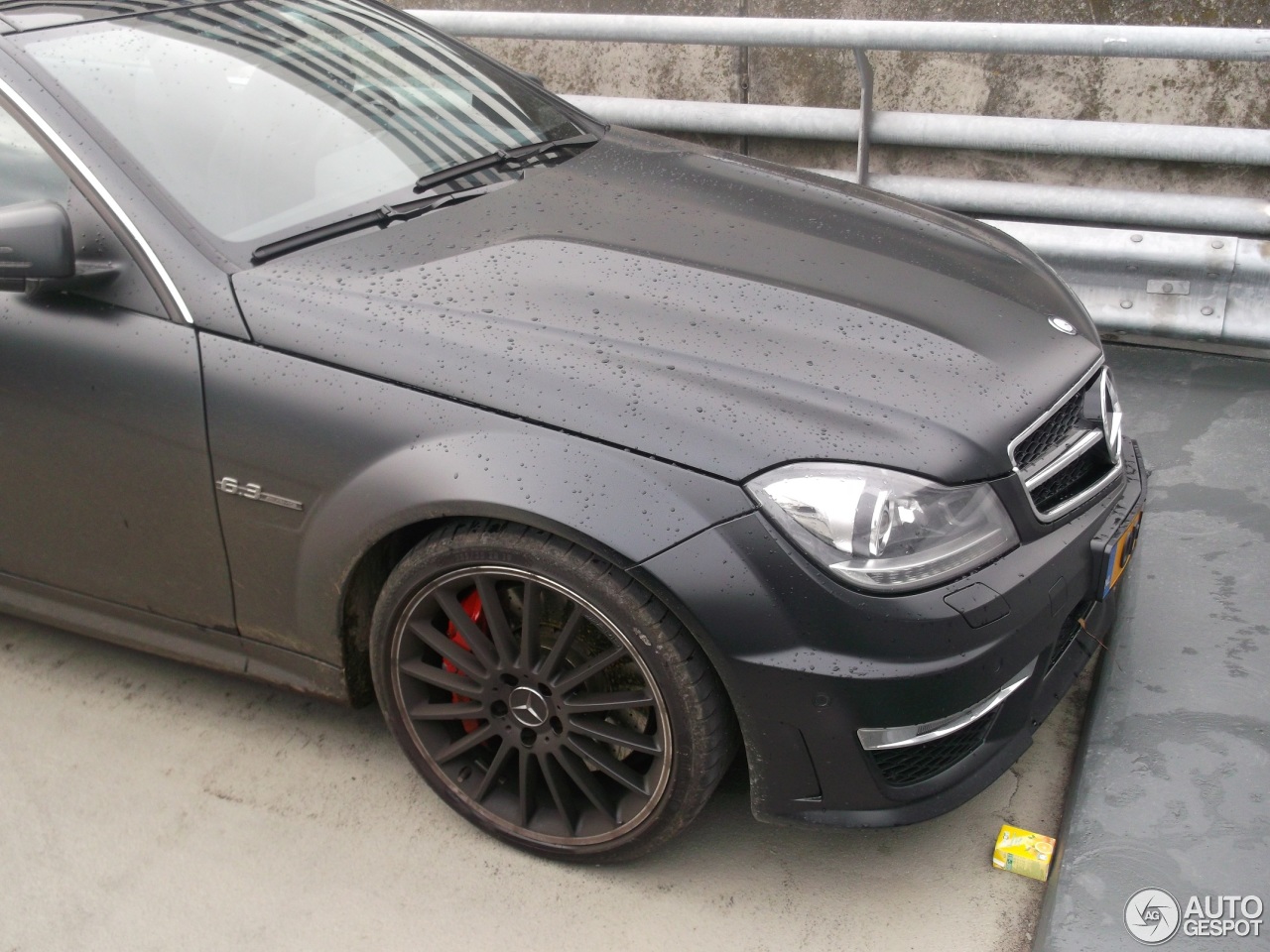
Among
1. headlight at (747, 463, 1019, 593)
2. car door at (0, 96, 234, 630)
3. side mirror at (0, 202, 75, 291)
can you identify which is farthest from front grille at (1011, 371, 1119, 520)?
side mirror at (0, 202, 75, 291)

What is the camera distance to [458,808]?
275 cm

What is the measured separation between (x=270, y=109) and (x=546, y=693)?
151 cm

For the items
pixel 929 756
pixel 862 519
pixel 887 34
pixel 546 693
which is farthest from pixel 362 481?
pixel 887 34

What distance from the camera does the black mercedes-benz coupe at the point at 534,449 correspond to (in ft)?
7.42

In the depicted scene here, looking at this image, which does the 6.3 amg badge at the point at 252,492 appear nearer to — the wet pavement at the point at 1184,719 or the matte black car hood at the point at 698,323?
the matte black car hood at the point at 698,323

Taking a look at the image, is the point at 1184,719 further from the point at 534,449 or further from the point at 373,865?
the point at 373,865

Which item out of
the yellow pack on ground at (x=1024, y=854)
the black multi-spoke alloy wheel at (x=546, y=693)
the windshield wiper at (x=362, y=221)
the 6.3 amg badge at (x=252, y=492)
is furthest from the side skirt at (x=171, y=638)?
the yellow pack on ground at (x=1024, y=854)

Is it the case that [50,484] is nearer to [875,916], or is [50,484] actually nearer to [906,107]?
[875,916]

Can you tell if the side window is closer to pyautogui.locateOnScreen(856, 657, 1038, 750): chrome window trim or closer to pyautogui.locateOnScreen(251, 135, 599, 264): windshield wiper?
pyautogui.locateOnScreen(251, 135, 599, 264): windshield wiper

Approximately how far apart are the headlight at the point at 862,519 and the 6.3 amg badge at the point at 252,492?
3.12 ft

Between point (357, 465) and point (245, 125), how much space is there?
37.3 inches

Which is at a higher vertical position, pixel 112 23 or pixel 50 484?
pixel 112 23

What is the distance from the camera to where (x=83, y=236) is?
2.66 m

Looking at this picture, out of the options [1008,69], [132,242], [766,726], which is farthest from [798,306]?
[1008,69]
